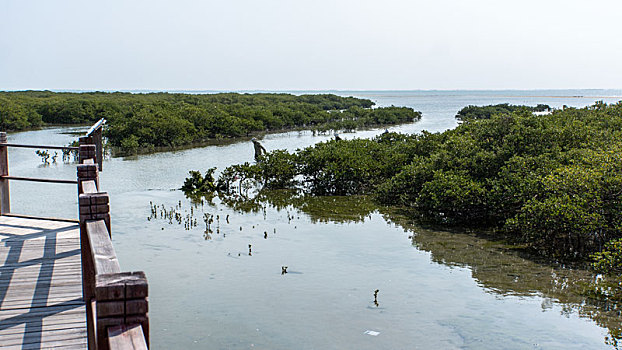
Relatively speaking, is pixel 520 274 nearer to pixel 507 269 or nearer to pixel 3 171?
pixel 507 269

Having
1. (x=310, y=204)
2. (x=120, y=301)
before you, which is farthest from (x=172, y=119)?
(x=120, y=301)

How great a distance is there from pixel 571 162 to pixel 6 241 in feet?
35.8

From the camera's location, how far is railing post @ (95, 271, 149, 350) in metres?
1.61

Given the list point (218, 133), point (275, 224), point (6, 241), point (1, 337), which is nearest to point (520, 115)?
point (275, 224)

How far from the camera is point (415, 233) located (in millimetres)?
11977

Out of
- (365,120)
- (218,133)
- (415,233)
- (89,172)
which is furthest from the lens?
(365,120)

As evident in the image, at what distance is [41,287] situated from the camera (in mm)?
4484

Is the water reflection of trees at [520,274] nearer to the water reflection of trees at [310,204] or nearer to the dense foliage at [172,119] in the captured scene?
the water reflection of trees at [310,204]

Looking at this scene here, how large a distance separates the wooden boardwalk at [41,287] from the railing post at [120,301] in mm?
2106

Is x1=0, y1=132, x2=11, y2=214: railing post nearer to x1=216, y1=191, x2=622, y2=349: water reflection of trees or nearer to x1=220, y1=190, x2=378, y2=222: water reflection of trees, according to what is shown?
x1=216, y1=191, x2=622, y2=349: water reflection of trees

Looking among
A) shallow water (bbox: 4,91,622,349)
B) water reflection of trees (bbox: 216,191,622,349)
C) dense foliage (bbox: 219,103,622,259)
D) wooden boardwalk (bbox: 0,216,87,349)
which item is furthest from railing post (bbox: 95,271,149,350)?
dense foliage (bbox: 219,103,622,259)

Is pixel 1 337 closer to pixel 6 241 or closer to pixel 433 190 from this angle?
pixel 6 241

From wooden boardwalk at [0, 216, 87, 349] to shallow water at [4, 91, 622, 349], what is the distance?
199 cm

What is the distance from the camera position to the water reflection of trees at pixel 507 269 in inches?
311
